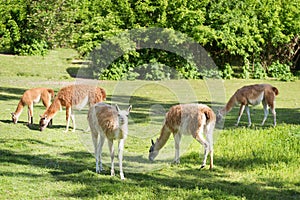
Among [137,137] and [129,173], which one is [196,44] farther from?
[129,173]

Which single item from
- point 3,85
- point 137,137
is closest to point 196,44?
point 3,85

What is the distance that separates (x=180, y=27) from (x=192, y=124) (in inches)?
688

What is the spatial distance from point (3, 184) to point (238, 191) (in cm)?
351

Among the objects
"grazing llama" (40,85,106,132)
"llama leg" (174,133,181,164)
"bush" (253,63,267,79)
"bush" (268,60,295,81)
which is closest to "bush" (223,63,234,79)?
"bush" (253,63,267,79)

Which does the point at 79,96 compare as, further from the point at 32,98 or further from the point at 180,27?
the point at 180,27

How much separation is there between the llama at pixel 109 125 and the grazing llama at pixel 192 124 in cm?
121

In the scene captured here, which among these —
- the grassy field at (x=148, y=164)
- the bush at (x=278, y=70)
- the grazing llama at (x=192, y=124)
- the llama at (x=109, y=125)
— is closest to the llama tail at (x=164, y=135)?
the grazing llama at (x=192, y=124)

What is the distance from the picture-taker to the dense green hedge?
2486 cm

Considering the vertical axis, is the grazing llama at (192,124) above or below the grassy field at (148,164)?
above

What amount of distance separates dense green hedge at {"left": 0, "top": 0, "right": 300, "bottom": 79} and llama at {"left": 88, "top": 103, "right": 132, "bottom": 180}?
50.6ft

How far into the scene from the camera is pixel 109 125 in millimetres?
7887

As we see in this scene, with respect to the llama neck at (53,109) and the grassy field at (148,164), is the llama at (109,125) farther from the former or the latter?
the llama neck at (53,109)

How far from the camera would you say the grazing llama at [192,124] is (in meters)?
8.55

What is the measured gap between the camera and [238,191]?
292 inches
